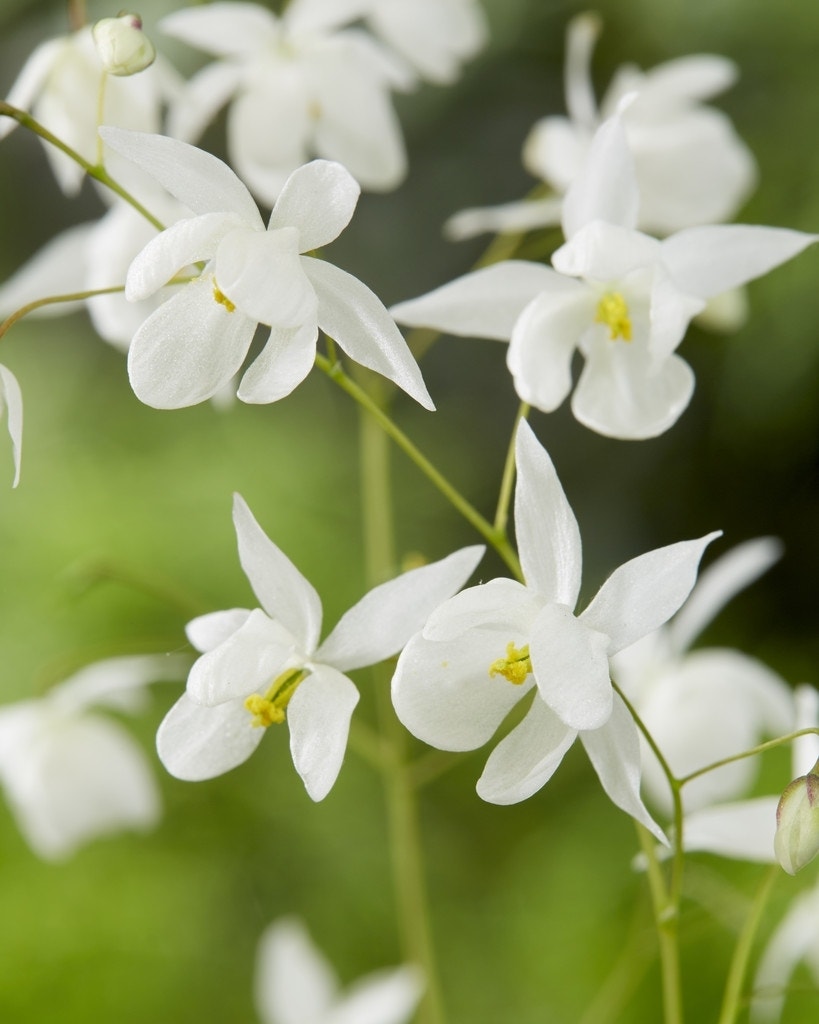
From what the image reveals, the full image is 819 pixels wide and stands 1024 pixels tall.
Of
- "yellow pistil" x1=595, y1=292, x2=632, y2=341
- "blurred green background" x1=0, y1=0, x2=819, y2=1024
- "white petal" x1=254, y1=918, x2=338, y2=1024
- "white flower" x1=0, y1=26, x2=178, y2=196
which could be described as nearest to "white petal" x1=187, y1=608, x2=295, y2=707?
"yellow pistil" x1=595, y1=292, x2=632, y2=341

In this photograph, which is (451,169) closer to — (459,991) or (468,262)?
(468,262)

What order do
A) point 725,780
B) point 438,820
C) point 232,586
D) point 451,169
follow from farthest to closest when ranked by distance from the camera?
point 451,169, point 438,820, point 232,586, point 725,780

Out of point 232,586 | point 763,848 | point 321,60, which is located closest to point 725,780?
point 763,848

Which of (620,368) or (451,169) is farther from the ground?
(620,368)

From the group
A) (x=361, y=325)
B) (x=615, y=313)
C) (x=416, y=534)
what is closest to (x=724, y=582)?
(x=615, y=313)

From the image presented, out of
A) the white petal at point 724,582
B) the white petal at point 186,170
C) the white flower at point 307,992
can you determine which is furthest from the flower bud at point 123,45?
the white flower at point 307,992

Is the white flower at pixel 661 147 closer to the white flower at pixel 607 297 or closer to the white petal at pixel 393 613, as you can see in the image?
the white flower at pixel 607 297
